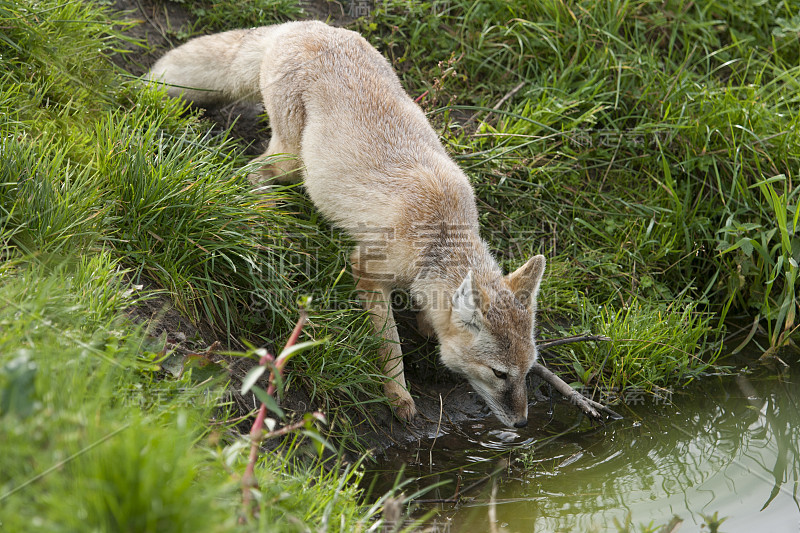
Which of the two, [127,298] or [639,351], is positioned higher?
[127,298]

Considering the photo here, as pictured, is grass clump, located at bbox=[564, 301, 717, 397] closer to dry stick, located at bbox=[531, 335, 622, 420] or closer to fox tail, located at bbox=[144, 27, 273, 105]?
dry stick, located at bbox=[531, 335, 622, 420]

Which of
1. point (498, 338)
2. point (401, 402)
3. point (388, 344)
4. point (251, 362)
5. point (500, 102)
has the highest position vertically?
point (500, 102)

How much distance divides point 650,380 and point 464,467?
60.6 inches

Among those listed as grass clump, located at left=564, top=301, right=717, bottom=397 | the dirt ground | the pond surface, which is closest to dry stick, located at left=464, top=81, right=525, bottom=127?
the dirt ground

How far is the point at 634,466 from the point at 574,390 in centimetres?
59

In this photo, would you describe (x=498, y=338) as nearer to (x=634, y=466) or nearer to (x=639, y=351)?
(x=634, y=466)

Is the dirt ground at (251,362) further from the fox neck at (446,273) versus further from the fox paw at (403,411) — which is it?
the fox neck at (446,273)

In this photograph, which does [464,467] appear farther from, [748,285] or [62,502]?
[748,285]

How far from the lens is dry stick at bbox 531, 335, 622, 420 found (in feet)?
13.8

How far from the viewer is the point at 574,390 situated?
431 centimetres

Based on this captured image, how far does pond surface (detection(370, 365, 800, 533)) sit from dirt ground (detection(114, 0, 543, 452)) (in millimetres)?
151

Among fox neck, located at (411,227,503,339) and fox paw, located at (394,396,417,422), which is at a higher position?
fox neck, located at (411,227,503,339)

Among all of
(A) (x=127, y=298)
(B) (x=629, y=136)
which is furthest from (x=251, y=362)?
(B) (x=629, y=136)

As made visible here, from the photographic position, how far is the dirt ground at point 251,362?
3.58m
